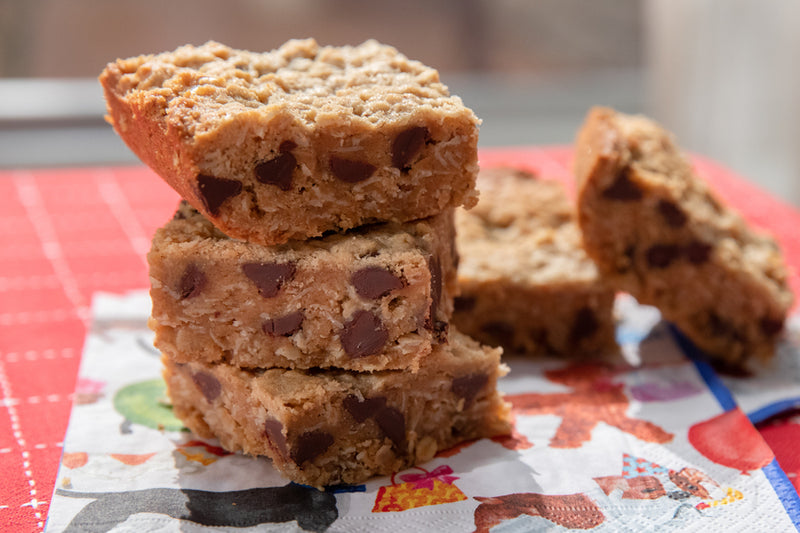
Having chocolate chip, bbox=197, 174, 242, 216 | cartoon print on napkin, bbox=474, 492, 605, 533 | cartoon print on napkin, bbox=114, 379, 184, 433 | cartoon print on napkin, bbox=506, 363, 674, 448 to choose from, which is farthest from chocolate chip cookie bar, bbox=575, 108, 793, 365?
cartoon print on napkin, bbox=114, 379, 184, 433

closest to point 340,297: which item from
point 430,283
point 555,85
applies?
point 430,283

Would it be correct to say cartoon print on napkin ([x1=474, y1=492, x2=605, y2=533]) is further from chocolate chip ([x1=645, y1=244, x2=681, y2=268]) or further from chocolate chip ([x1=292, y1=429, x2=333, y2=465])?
chocolate chip ([x1=645, y1=244, x2=681, y2=268])

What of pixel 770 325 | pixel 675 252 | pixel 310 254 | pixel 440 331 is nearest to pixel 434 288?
pixel 440 331

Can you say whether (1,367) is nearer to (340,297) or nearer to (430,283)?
(340,297)

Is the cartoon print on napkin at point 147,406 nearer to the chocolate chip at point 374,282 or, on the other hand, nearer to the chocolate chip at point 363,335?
the chocolate chip at point 363,335

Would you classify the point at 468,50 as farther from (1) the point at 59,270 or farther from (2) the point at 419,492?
(2) the point at 419,492

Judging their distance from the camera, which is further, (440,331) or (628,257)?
(628,257)
